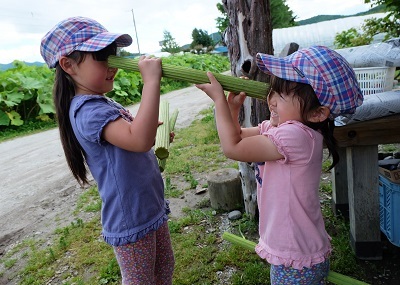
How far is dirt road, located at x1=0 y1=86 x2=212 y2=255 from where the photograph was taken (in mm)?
4074

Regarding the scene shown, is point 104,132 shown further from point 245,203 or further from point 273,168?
point 245,203

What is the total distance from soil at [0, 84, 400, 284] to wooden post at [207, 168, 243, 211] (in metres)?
0.21

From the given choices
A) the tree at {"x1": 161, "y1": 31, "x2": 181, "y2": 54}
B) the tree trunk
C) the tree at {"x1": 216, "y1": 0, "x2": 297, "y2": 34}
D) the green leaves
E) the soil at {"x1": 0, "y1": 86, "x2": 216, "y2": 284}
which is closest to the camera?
the tree trunk

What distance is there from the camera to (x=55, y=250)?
3377 mm

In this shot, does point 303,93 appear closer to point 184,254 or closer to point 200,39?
point 184,254

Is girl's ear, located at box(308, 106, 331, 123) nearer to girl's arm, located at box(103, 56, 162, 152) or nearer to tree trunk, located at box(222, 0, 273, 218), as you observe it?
girl's arm, located at box(103, 56, 162, 152)

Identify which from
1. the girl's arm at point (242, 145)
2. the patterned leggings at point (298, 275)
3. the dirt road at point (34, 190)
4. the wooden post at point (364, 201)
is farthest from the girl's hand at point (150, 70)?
the dirt road at point (34, 190)

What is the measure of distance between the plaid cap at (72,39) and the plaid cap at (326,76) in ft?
2.48

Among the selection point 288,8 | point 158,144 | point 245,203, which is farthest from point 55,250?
point 288,8

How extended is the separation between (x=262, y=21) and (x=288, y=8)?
3518 centimetres

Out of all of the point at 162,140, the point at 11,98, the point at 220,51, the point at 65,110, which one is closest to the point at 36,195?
the point at 162,140

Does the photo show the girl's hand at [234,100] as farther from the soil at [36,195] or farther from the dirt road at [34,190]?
the dirt road at [34,190]

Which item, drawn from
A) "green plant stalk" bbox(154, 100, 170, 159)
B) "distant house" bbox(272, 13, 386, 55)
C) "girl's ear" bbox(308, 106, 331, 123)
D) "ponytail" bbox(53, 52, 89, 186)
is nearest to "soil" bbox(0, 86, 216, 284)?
"green plant stalk" bbox(154, 100, 170, 159)

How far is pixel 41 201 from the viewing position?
190 inches
